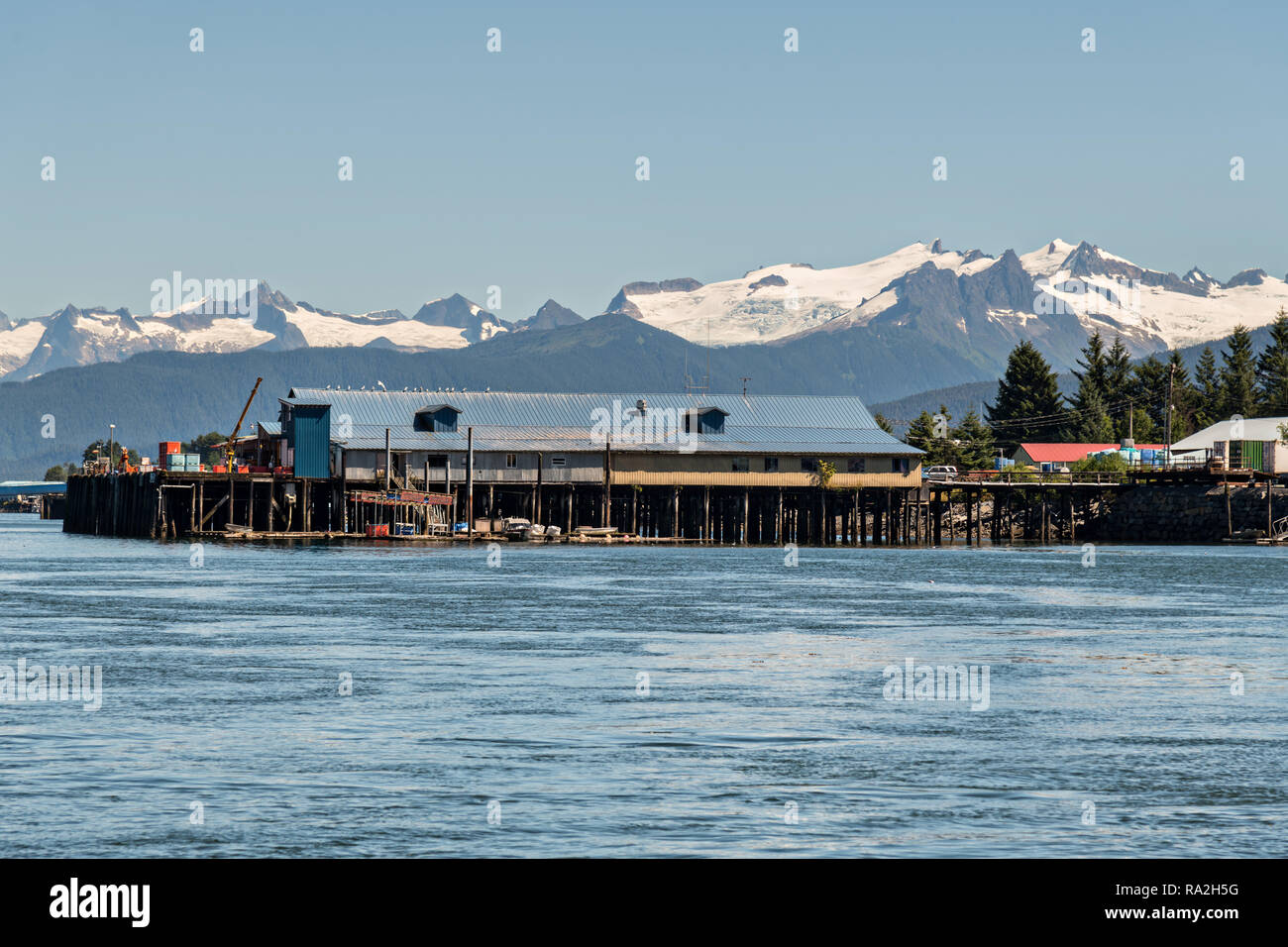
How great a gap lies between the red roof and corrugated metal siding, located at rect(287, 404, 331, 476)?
84935 millimetres

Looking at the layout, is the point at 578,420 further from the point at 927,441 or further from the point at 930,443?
the point at 930,443

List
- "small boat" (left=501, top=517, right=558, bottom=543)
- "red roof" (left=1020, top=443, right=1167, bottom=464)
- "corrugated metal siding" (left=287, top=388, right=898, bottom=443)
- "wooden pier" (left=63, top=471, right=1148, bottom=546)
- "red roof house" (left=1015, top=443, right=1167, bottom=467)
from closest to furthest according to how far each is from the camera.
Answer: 1. "small boat" (left=501, top=517, right=558, bottom=543)
2. "wooden pier" (left=63, top=471, right=1148, bottom=546)
3. "corrugated metal siding" (left=287, top=388, right=898, bottom=443)
4. "red roof house" (left=1015, top=443, right=1167, bottom=467)
5. "red roof" (left=1020, top=443, right=1167, bottom=464)

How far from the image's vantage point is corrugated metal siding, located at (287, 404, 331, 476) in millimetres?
120500

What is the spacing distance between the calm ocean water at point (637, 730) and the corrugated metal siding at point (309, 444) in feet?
195

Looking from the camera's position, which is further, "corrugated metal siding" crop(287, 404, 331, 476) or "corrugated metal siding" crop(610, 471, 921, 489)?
"corrugated metal siding" crop(610, 471, 921, 489)

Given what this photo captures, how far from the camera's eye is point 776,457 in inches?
4936

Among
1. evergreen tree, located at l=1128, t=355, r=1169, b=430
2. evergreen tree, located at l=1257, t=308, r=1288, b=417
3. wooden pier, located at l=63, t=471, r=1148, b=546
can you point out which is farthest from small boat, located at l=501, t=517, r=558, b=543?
evergreen tree, located at l=1128, t=355, r=1169, b=430

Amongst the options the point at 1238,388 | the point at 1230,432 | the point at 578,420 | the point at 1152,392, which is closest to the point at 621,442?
the point at 578,420

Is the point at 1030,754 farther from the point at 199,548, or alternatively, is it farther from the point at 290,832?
the point at 199,548

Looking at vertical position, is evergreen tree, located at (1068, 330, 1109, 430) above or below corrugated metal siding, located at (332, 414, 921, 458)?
above

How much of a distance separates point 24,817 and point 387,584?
1910 inches

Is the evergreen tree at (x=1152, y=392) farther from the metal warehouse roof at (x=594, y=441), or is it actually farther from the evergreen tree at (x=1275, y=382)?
the metal warehouse roof at (x=594, y=441)

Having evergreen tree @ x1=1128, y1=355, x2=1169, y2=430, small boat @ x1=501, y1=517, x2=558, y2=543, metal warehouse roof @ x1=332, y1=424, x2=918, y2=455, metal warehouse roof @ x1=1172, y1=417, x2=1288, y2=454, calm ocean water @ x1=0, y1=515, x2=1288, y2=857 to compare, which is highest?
evergreen tree @ x1=1128, y1=355, x2=1169, y2=430

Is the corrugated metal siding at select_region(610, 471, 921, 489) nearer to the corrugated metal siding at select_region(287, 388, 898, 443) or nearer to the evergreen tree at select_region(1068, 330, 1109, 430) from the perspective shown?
the corrugated metal siding at select_region(287, 388, 898, 443)
